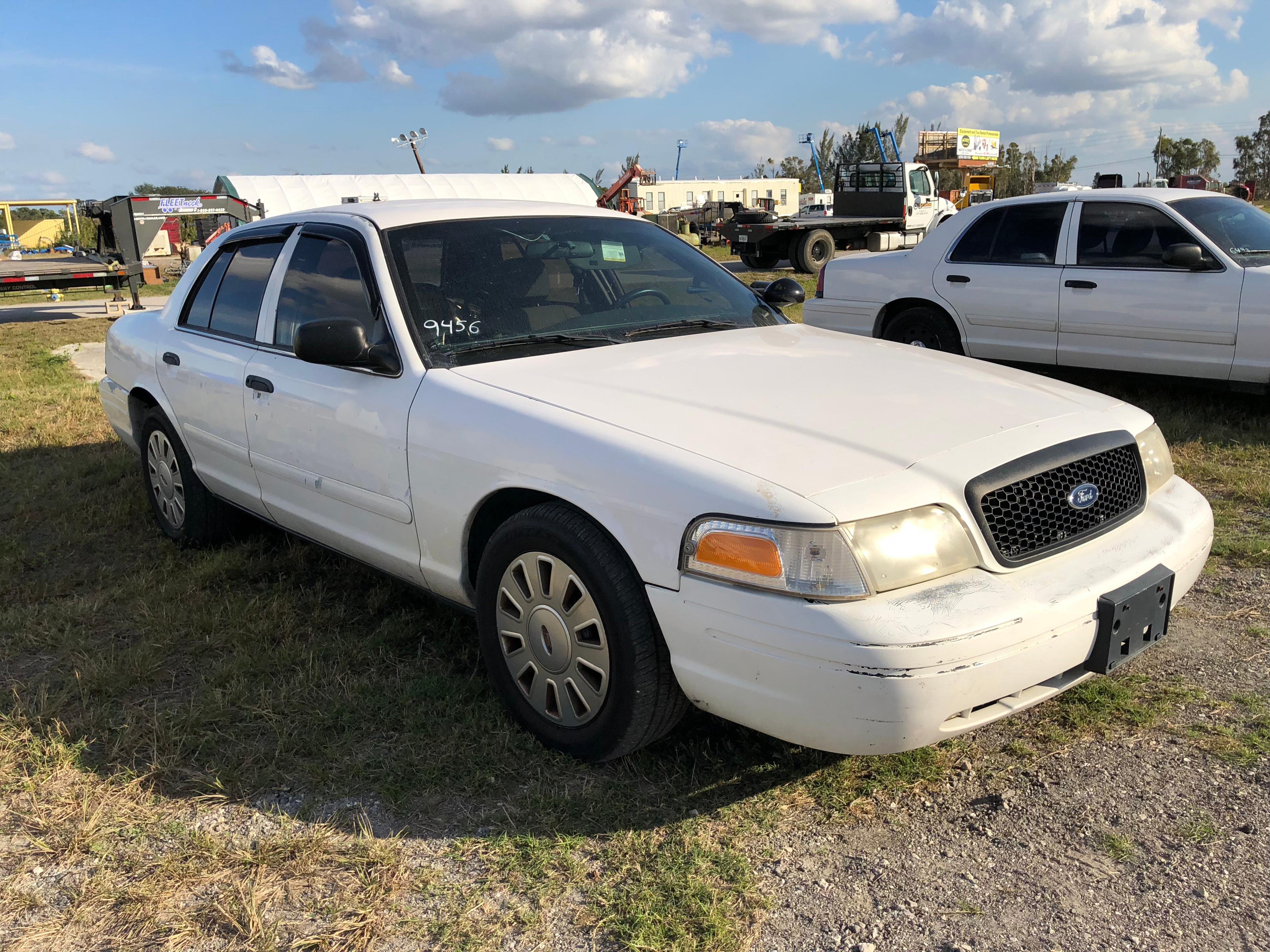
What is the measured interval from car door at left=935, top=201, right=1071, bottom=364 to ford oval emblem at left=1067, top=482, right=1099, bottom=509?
4674mm

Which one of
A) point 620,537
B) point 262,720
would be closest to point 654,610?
point 620,537

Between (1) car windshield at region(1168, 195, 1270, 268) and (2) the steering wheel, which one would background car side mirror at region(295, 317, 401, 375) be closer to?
(2) the steering wheel

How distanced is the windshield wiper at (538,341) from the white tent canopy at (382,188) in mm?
32230

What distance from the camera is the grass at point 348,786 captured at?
7.48ft

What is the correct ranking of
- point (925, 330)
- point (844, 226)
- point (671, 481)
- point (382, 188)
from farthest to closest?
point (382, 188), point (844, 226), point (925, 330), point (671, 481)

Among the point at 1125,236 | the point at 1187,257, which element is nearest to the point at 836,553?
the point at 1187,257

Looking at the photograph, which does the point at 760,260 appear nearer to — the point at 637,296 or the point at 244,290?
the point at 244,290

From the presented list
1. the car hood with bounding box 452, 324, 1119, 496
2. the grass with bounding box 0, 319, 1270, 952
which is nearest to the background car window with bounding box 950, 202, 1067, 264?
the grass with bounding box 0, 319, 1270, 952

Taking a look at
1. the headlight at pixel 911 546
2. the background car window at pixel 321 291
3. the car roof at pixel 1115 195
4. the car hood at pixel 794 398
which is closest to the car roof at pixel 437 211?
the background car window at pixel 321 291

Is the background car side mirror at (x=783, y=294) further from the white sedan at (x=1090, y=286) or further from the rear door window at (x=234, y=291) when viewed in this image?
the white sedan at (x=1090, y=286)

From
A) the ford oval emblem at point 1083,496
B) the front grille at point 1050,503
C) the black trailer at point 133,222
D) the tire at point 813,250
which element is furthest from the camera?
→ the tire at point 813,250

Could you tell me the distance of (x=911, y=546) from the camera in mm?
2297

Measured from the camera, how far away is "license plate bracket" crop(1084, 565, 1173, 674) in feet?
7.98

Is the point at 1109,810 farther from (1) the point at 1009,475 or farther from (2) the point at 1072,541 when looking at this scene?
(1) the point at 1009,475
